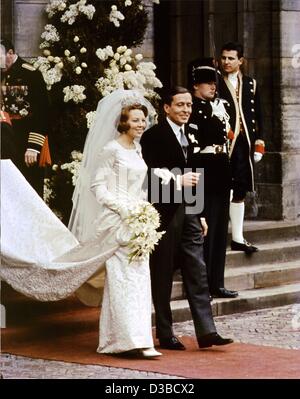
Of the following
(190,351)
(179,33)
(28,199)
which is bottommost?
(190,351)

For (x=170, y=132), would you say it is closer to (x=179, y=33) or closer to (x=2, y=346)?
(x=2, y=346)

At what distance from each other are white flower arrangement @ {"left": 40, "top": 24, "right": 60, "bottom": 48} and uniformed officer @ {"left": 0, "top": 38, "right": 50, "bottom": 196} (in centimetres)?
54

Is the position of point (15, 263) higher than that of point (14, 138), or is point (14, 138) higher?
point (14, 138)

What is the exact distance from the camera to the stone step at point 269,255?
1508cm

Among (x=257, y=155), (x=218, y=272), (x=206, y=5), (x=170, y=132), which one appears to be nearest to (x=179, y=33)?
(x=206, y=5)

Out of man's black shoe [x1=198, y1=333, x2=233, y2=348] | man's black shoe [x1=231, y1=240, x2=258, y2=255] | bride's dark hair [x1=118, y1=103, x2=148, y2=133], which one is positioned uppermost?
bride's dark hair [x1=118, y1=103, x2=148, y2=133]

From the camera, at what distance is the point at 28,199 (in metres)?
12.4

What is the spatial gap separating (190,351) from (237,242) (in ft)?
10.3

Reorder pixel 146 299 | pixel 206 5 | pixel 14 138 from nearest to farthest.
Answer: pixel 146 299 < pixel 14 138 < pixel 206 5

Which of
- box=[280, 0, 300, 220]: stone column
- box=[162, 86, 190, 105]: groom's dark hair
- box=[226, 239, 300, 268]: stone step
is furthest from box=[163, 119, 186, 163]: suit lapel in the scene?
box=[280, 0, 300, 220]: stone column

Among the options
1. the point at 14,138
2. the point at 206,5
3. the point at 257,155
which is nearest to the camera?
the point at 14,138

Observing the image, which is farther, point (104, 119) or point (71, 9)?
point (71, 9)

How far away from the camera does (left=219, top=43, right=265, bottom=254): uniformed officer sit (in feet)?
48.6

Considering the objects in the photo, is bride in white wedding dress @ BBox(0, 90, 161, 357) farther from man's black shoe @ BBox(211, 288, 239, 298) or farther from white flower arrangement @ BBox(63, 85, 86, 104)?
man's black shoe @ BBox(211, 288, 239, 298)
